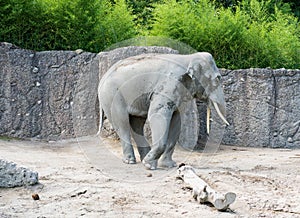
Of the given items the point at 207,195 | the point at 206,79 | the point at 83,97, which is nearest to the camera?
the point at 207,195

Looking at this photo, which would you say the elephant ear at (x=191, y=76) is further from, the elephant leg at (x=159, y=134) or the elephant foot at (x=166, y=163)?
the elephant foot at (x=166, y=163)

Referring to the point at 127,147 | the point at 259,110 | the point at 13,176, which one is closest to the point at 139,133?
the point at 127,147

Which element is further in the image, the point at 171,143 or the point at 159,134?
the point at 171,143

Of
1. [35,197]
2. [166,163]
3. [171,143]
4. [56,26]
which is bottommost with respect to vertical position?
[35,197]

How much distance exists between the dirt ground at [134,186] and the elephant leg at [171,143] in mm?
176

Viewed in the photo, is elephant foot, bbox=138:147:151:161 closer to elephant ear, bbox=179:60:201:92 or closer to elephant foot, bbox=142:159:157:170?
elephant foot, bbox=142:159:157:170

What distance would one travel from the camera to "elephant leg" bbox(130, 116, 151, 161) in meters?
5.11

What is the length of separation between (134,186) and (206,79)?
1.29 meters

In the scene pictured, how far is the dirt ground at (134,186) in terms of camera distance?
3191 mm

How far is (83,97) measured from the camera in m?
6.91

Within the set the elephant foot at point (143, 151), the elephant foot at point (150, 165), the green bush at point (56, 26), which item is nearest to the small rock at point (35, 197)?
the elephant foot at point (150, 165)

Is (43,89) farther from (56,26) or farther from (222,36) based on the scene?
(222,36)

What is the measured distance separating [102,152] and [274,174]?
1634mm

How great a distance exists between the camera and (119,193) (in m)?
3.60
